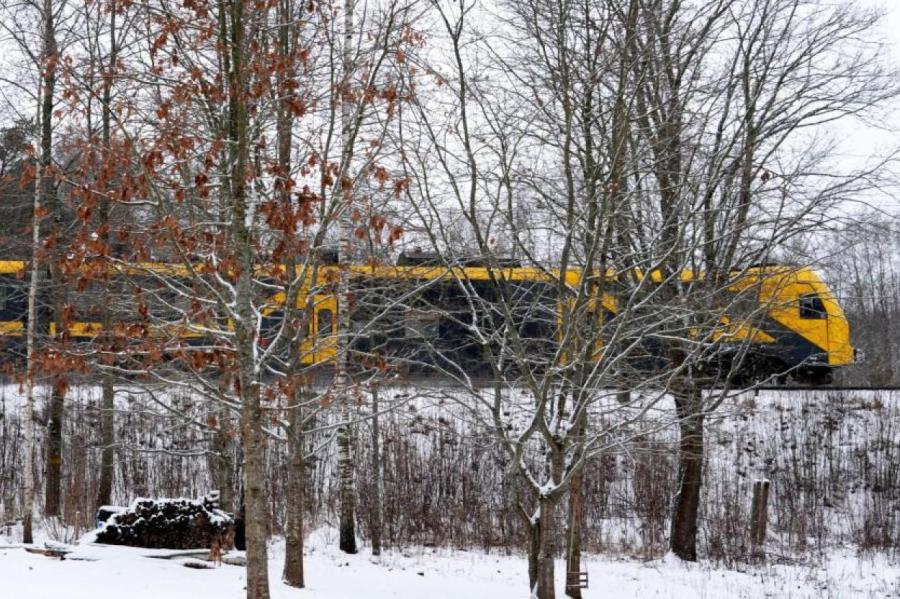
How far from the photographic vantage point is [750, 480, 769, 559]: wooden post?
47.2 ft

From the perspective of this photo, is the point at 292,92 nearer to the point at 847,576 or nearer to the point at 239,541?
the point at 239,541

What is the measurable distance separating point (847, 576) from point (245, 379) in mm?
10146

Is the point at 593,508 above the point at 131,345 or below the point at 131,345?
below

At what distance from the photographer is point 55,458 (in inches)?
559

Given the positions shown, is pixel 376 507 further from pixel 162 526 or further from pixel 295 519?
pixel 295 519

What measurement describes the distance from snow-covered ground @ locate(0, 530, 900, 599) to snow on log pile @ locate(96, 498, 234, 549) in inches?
12.5

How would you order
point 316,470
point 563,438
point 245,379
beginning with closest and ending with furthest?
point 245,379
point 563,438
point 316,470

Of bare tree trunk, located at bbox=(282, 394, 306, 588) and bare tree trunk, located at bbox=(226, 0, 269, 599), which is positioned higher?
bare tree trunk, located at bbox=(226, 0, 269, 599)

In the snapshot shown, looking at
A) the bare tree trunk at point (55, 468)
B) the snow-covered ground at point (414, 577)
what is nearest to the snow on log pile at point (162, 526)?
the snow-covered ground at point (414, 577)

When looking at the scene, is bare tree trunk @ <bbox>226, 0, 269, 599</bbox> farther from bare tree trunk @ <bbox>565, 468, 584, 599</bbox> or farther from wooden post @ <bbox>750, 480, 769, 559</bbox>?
wooden post @ <bbox>750, 480, 769, 559</bbox>

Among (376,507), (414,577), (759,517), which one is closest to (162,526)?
(414,577)

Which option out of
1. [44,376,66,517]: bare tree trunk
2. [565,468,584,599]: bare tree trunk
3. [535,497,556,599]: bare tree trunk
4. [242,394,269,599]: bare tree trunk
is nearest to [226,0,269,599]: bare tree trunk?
[242,394,269,599]: bare tree trunk

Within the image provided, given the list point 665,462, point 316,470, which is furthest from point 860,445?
point 316,470

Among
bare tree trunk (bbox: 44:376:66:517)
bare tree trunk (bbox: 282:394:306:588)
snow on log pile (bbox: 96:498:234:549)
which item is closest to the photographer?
bare tree trunk (bbox: 282:394:306:588)
